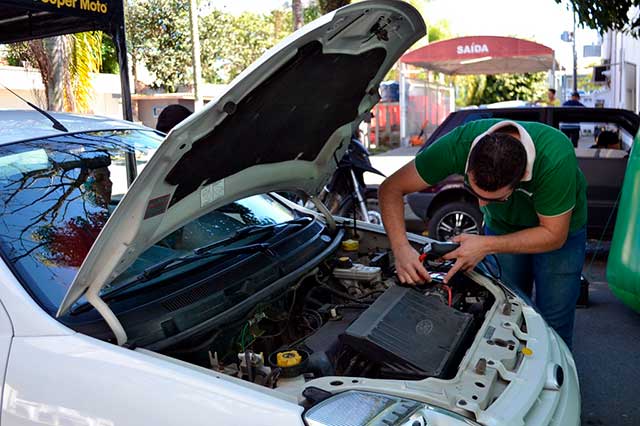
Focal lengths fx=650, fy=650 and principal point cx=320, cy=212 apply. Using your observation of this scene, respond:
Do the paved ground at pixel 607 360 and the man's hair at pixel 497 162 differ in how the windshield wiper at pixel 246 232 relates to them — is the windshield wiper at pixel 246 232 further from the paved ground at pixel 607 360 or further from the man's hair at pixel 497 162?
the paved ground at pixel 607 360

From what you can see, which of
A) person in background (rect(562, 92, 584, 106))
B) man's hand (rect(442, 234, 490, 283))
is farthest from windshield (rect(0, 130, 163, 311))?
person in background (rect(562, 92, 584, 106))

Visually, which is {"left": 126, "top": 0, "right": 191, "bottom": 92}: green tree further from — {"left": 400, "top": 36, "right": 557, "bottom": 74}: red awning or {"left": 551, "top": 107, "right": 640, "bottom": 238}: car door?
{"left": 551, "top": 107, "right": 640, "bottom": 238}: car door

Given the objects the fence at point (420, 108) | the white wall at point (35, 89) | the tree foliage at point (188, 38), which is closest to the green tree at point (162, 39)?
the tree foliage at point (188, 38)

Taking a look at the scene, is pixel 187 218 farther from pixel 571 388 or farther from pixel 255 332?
pixel 571 388

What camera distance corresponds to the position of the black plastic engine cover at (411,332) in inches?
91.3

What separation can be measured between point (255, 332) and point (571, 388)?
1225 mm

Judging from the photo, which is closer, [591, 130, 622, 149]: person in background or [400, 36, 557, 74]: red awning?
[591, 130, 622, 149]: person in background

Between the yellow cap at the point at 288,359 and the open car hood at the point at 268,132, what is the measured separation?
590mm

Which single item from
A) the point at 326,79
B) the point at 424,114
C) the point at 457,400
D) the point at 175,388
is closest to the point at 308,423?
the point at 175,388

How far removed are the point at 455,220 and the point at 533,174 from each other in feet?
12.7

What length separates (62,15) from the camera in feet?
18.7

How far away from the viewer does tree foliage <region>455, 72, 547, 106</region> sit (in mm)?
36406

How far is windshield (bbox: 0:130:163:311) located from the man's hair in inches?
55.4

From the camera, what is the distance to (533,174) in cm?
305
